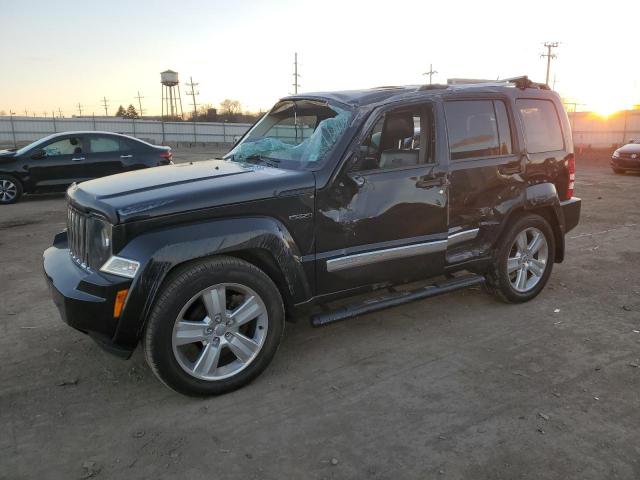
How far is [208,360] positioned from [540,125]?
3.85 metres

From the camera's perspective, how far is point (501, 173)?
457cm

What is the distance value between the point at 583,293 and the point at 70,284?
15.9ft

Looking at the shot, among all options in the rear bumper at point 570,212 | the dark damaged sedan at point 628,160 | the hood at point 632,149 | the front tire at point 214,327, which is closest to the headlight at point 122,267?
the front tire at point 214,327

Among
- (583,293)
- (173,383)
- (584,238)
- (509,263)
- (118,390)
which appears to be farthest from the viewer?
(584,238)

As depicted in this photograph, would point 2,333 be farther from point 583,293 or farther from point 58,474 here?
point 583,293

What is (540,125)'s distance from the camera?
4.98 metres

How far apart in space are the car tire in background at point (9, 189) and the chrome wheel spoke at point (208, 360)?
31.9 feet

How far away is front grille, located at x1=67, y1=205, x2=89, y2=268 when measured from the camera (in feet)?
11.1

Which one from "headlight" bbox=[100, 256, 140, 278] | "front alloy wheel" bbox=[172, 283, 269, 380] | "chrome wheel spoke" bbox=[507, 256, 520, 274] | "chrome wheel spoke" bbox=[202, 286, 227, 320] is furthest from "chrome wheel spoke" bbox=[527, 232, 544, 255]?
"headlight" bbox=[100, 256, 140, 278]

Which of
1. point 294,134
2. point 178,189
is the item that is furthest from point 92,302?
point 294,134

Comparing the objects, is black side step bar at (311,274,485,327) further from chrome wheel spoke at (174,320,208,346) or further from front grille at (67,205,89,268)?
front grille at (67,205,89,268)

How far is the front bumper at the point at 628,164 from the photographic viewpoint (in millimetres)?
16953

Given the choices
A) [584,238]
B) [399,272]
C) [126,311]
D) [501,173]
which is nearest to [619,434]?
[399,272]

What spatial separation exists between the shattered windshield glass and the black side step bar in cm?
115
